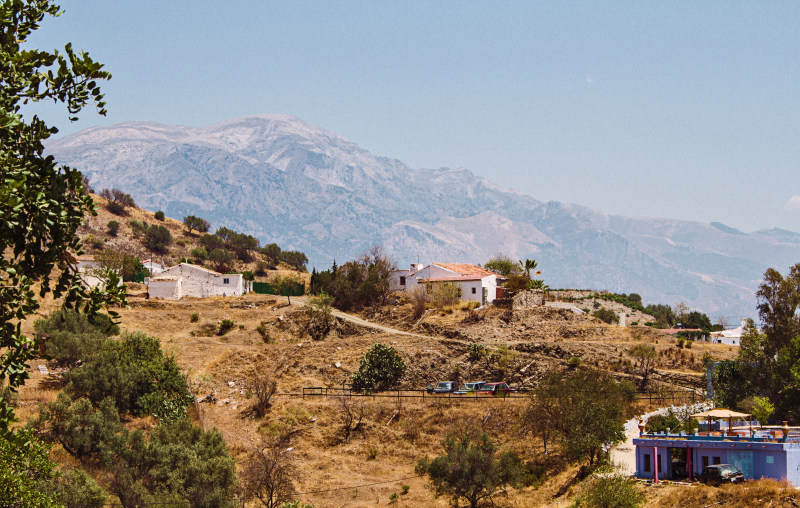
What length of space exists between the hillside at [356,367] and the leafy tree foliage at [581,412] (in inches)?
84.6

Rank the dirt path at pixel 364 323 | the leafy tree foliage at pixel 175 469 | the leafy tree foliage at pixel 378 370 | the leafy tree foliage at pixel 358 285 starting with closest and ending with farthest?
the leafy tree foliage at pixel 175 469, the leafy tree foliage at pixel 378 370, the dirt path at pixel 364 323, the leafy tree foliage at pixel 358 285

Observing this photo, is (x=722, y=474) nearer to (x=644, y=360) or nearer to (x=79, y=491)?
(x=644, y=360)

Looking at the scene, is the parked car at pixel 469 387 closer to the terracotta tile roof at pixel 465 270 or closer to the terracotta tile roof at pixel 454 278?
the terracotta tile roof at pixel 454 278

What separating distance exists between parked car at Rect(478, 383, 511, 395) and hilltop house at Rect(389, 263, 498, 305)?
19753mm

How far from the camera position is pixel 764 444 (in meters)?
32.0

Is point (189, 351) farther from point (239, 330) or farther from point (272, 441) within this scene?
point (272, 441)

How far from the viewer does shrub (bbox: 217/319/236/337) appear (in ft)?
223

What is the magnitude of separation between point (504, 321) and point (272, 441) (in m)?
27.4

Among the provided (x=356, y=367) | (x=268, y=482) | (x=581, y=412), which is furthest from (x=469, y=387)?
(x=268, y=482)

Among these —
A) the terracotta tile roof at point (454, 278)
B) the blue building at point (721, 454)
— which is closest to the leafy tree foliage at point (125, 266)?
the terracotta tile roof at point (454, 278)

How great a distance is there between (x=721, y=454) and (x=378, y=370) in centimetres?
2892

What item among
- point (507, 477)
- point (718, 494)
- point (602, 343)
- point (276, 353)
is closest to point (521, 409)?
point (507, 477)

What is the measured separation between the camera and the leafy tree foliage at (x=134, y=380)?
154ft

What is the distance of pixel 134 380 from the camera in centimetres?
4812
